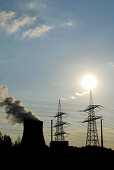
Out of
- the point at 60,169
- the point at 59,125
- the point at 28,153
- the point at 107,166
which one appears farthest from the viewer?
the point at 59,125

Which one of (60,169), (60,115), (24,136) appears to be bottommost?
(60,169)

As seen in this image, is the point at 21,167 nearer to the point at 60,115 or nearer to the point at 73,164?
the point at 73,164

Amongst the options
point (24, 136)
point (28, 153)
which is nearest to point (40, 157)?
point (28, 153)

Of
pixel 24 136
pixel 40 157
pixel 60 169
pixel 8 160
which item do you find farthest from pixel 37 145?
pixel 60 169

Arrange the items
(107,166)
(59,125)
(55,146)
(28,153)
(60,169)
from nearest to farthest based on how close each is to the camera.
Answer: (60,169), (107,166), (28,153), (55,146), (59,125)

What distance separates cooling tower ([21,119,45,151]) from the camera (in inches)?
1529

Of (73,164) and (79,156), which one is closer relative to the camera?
(73,164)

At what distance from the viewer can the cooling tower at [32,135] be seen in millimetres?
38844

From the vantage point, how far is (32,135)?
3884cm

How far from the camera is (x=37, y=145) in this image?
39.4 meters

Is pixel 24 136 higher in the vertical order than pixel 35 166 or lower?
higher

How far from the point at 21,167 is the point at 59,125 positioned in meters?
17.7

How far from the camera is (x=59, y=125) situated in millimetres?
46062

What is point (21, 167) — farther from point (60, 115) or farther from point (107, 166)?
point (60, 115)
